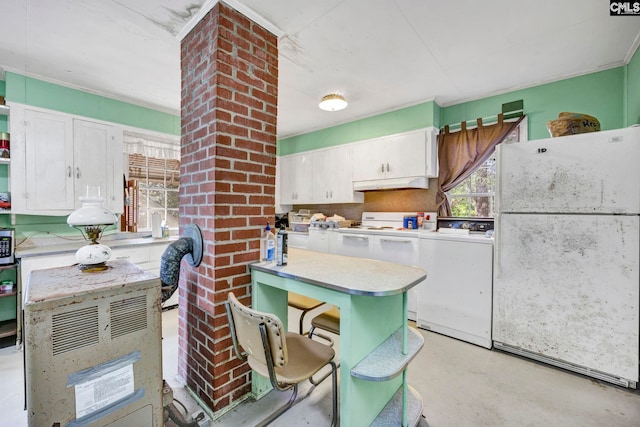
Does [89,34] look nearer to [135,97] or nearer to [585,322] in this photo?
[135,97]

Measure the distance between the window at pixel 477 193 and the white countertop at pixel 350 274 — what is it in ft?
7.11

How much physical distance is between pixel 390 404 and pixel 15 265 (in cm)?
344

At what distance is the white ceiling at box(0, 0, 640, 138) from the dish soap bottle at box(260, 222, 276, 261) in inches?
60.5

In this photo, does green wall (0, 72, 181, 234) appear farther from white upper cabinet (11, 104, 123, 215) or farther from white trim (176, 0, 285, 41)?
white trim (176, 0, 285, 41)

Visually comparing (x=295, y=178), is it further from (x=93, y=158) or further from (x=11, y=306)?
(x=11, y=306)

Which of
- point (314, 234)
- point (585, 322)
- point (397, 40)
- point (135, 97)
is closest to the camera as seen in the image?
point (585, 322)

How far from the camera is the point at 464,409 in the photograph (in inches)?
71.6

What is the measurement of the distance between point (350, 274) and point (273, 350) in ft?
1.87

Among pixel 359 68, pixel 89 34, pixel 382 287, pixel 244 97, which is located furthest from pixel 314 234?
pixel 89 34

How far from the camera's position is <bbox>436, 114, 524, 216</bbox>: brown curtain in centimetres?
316

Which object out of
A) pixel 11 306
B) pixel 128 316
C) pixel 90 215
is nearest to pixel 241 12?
pixel 90 215

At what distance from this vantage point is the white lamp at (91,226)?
1403mm

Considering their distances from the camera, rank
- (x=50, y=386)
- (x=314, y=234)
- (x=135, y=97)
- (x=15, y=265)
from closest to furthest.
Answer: (x=50, y=386), (x=15, y=265), (x=135, y=97), (x=314, y=234)

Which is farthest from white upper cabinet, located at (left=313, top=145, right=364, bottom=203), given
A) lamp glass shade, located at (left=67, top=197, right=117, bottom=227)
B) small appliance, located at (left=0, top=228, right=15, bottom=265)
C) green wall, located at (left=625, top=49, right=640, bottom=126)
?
small appliance, located at (left=0, top=228, right=15, bottom=265)
